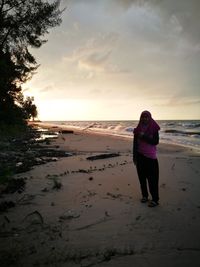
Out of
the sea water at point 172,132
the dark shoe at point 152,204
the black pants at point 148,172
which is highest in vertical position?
the black pants at point 148,172

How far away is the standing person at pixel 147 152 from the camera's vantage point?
6160mm

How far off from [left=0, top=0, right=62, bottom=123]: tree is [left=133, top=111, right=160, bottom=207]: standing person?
13.4ft

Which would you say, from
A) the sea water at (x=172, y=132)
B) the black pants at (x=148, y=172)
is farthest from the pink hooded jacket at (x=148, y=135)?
the sea water at (x=172, y=132)

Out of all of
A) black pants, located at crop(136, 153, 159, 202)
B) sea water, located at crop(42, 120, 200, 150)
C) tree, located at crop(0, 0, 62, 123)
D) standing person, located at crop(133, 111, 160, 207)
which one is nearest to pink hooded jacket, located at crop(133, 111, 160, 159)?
standing person, located at crop(133, 111, 160, 207)

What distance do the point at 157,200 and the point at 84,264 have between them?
282 cm

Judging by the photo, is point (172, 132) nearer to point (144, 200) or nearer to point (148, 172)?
point (148, 172)

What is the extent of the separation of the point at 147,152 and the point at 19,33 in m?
5.81

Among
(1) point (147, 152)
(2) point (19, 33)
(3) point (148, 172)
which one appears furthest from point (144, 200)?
(2) point (19, 33)

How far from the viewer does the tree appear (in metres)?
8.92

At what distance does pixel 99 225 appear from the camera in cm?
481

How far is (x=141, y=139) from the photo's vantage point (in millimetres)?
6281

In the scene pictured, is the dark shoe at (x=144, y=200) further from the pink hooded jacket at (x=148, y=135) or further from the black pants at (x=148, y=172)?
the pink hooded jacket at (x=148, y=135)

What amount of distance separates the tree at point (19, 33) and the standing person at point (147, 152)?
4081 millimetres

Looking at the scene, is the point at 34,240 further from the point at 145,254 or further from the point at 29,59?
the point at 29,59
